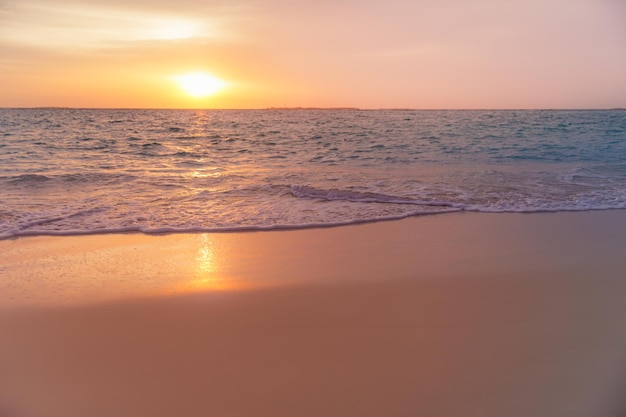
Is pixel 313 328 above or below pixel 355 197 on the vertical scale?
below

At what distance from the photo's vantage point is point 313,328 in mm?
3732

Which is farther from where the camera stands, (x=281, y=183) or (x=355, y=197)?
(x=281, y=183)

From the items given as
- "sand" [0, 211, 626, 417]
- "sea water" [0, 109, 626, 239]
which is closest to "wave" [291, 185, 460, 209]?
"sea water" [0, 109, 626, 239]

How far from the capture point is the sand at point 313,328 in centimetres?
288

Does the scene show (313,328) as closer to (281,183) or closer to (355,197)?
(355,197)

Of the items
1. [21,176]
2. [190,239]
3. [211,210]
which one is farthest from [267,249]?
→ [21,176]

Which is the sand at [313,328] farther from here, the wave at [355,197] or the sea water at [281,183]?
the wave at [355,197]

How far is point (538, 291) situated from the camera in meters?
4.50

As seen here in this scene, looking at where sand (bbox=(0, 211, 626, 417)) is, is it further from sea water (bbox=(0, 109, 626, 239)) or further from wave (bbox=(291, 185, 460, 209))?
wave (bbox=(291, 185, 460, 209))

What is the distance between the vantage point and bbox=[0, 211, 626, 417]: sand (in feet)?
9.45

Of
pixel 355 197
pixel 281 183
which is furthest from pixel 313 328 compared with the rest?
pixel 281 183

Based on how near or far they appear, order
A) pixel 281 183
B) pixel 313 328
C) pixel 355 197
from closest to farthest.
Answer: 1. pixel 313 328
2. pixel 355 197
3. pixel 281 183

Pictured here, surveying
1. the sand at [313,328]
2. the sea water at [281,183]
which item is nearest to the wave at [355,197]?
the sea water at [281,183]

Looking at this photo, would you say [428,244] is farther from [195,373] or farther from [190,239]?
[195,373]
